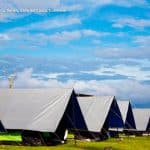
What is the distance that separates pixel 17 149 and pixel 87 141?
49.5 ft

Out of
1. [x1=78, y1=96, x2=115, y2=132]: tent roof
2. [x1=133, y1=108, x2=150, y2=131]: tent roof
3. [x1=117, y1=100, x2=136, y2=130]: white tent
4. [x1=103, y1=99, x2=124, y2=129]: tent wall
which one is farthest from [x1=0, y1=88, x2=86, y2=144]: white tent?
[x1=133, y1=108, x2=150, y2=131]: tent roof

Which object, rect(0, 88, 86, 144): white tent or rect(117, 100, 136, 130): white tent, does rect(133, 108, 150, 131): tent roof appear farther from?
rect(0, 88, 86, 144): white tent

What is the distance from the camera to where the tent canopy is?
5244cm

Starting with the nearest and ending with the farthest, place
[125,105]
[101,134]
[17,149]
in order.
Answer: [17,149] < [101,134] < [125,105]

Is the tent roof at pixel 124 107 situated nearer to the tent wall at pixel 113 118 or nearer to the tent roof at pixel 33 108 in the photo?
the tent wall at pixel 113 118

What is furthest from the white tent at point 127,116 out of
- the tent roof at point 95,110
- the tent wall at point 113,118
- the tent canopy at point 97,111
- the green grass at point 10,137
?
the green grass at point 10,137

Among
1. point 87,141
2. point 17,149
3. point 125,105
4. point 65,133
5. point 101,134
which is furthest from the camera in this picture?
point 125,105

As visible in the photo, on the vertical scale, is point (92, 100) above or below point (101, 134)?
above

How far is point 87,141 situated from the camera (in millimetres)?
50188

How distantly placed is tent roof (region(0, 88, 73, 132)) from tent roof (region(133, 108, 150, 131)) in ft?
120

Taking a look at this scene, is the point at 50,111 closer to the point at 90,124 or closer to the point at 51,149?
the point at 51,149

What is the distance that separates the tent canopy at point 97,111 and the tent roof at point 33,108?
30.7 feet

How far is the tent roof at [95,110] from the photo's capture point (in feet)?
172

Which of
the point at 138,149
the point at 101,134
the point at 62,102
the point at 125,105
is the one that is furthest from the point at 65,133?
the point at 125,105
